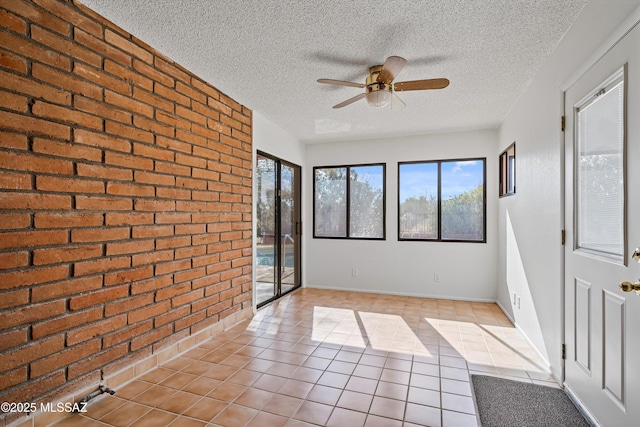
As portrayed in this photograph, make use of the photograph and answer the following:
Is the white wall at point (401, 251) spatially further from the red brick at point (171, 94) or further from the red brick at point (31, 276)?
the red brick at point (31, 276)

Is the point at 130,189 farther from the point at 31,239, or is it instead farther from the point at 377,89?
the point at 377,89

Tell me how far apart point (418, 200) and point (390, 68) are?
2936 millimetres

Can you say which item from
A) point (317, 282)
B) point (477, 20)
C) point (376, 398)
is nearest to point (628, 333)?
point (376, 398)

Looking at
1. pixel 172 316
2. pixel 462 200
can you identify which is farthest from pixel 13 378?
pixel 462 200

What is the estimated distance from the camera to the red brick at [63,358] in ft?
5.68

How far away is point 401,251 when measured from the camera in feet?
16.4

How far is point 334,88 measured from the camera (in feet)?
10.5

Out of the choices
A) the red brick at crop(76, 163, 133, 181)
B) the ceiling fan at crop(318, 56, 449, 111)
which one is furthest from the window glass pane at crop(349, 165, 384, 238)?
the red brick at crop(76, 163, 133, 181)

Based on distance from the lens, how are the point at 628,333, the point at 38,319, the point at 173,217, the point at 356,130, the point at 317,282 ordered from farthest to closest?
the point at 317,282
the point at 356,130
the point at 173,217
the point at 38,319
the point at 628,333

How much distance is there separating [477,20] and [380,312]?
322 centimetres

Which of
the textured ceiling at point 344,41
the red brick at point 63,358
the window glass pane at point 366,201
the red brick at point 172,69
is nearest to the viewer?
the red brick at point 63,358

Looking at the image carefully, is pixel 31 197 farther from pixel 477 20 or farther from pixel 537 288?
pixel 537 288

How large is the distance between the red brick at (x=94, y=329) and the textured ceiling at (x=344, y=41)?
2028mm

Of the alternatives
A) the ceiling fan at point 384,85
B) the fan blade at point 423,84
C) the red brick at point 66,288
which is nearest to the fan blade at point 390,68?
the ceiling fan at point 384,85
